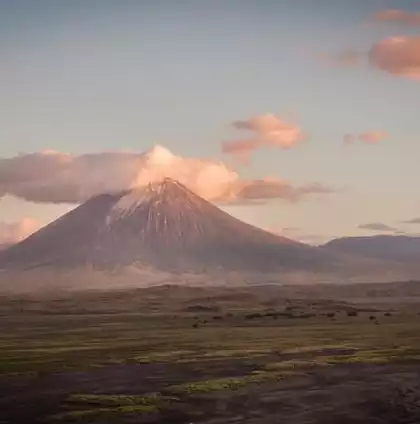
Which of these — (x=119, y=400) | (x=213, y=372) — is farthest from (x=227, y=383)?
(x=119, y=400)

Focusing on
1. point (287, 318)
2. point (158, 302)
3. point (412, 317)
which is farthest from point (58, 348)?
point (158, 302)

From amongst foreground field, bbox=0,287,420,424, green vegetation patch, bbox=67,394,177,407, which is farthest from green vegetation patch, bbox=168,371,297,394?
green vegetation patch, bbox=67,394,177,407

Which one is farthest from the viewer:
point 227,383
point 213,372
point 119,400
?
point 213,372

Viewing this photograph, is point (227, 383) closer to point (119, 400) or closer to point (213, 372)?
point (213, 372)

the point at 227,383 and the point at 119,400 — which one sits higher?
the point at 227,383

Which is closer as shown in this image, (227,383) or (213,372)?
(227,383)

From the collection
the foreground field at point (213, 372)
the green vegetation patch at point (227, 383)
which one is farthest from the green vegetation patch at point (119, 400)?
the green vegetation patch at point (227, 383)

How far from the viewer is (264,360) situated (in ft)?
140

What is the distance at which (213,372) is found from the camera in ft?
126

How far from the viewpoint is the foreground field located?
28750mm

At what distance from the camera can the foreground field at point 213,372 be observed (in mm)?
28750

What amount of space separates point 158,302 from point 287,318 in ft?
152

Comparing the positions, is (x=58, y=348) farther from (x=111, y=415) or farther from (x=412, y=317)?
(x=412, y=317)

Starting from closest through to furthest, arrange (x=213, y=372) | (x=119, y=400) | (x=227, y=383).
A: (x=119, y=400), (x=227, y=383), (x=213, y=372)
